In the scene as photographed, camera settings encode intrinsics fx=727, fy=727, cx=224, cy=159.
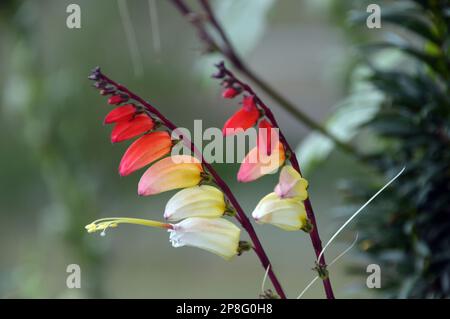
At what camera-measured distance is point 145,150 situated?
37 cm

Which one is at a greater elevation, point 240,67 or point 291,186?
point 240,67

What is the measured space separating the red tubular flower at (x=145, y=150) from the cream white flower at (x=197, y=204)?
0.02 metres

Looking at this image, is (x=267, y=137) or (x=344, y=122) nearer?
(x=267, y=137)

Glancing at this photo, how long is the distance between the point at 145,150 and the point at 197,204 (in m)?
0.04

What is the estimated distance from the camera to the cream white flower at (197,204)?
0.36 metres

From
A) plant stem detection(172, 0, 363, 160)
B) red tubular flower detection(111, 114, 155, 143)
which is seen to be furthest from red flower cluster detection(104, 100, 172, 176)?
plant stem detection(172, 0, 363, 160)

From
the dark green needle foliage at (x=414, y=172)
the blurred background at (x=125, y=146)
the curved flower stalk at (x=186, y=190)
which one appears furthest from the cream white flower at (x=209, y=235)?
the blurred background at (x=125, y=146)

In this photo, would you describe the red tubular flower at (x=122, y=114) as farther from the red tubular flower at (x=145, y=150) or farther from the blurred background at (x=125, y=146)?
the blurred background at (x=125, y=146)

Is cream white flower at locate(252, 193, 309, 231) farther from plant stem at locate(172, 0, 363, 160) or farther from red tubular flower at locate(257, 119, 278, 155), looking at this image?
plant stem at locate(172, 0, 363, 160)

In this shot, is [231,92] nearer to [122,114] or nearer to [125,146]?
[122,114]

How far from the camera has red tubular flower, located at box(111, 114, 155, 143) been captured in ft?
1.19

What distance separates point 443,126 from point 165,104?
2.17 meters

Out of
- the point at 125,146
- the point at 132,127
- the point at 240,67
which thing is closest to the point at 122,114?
the point at 132,127
